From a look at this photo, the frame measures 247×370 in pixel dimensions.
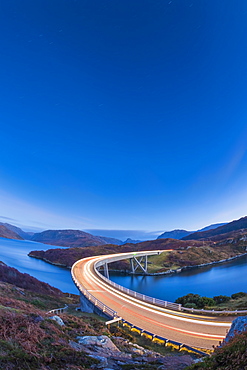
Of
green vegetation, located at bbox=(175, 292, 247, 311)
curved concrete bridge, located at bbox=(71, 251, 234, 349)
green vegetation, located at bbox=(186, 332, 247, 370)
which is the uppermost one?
green vegetation, located at bbox=(186, 332, 247, 370)

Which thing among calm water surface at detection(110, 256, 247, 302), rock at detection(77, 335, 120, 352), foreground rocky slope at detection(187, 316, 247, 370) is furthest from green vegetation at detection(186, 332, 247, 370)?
calm water surface at detection(110, 256, 247, 302)

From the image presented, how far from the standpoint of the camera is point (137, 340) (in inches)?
579

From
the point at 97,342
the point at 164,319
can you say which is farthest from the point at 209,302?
the point at 97,342

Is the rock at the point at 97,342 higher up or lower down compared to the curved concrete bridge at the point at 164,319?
higher up

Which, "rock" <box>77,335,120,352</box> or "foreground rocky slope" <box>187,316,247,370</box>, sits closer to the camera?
"foreground rocky slope" <box>187,316,247,370</box>

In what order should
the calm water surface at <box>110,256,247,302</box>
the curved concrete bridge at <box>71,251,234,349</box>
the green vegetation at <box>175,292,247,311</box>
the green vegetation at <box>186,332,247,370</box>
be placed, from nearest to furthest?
the green vegetation at <box>186,332,247,370</box>
the curved concrete bridge at <box>71,251,234,349</box>
the green vegetation at <box>175,292,247,311</box>
the calm water surface at <box>110,256,247,302</box>

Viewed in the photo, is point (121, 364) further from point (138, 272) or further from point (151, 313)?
point (138, 272)

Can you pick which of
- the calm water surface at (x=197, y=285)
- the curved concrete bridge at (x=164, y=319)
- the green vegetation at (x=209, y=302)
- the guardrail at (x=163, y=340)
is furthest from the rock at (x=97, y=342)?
the calm water surface at (x=197, y=285)

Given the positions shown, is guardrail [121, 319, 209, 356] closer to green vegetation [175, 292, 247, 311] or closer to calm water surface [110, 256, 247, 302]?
green vegetation [175, 292, 247, 311]

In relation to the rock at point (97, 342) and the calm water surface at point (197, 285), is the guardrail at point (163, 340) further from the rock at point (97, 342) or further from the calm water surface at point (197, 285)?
the calm water surface at point (197, 285)

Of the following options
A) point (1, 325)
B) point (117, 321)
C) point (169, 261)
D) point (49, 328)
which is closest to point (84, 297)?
point (117, 321)

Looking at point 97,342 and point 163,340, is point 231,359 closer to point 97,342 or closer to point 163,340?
point 97,342

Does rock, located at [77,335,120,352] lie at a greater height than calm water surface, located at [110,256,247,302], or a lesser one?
greater

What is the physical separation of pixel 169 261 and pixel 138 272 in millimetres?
15286
